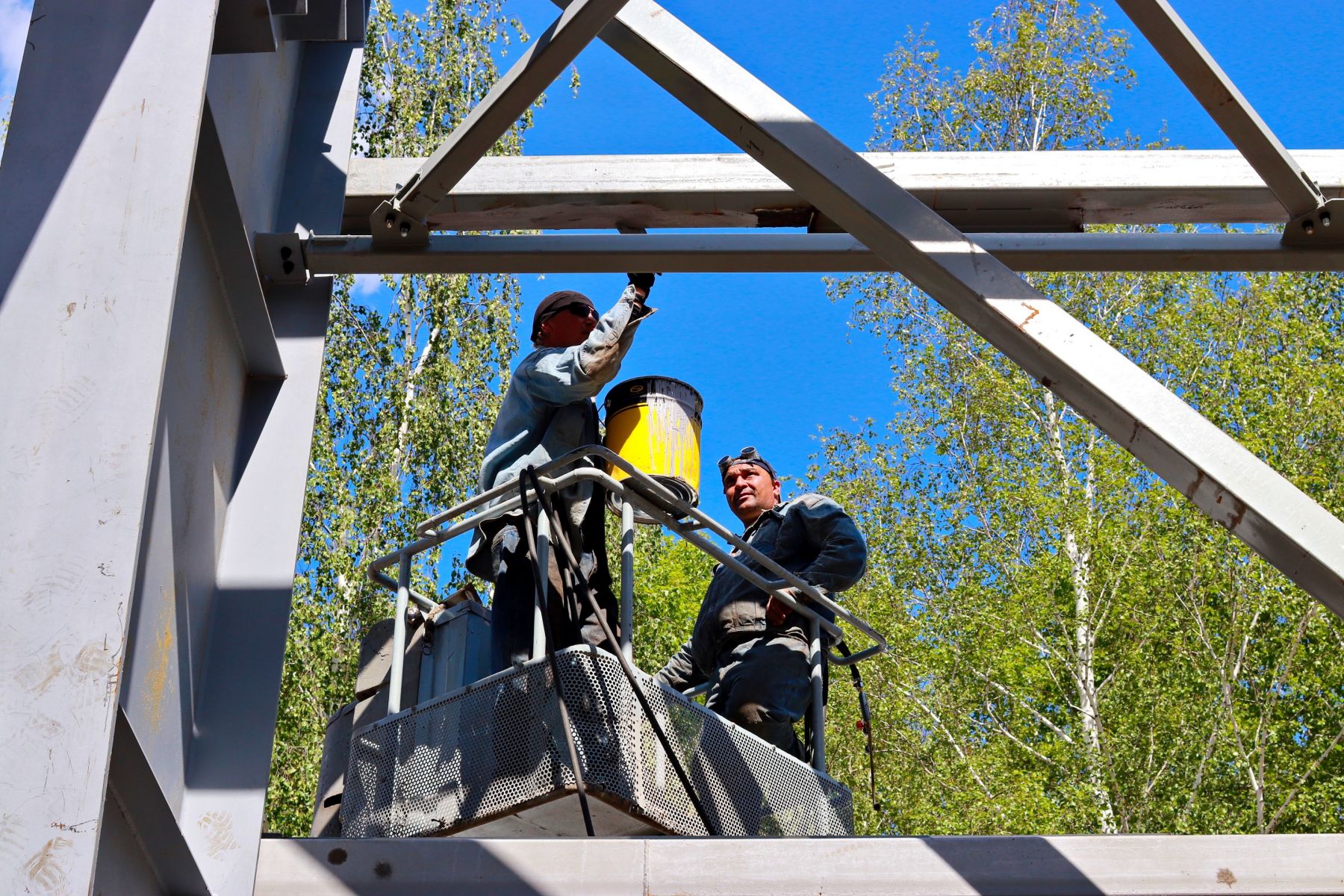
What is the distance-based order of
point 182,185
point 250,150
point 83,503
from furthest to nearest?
point 250,150, point 182,185, point 83,503

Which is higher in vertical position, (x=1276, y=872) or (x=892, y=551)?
(x=892, y=551)

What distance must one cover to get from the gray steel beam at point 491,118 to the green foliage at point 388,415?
12.5 metres

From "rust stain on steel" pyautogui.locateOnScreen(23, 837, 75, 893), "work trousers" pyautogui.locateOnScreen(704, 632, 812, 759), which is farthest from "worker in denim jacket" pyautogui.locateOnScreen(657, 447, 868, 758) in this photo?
"rust stain on steel" pyautogui.locateOnScreen(23, 837, 75, 893)

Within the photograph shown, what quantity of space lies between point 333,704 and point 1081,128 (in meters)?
13.8

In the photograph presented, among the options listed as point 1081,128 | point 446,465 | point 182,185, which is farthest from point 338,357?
point 182,185

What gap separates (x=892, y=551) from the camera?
63.5ft

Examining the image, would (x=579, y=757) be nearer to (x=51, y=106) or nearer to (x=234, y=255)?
(x=234, y=255)

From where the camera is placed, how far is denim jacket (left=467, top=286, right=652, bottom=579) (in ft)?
15.8

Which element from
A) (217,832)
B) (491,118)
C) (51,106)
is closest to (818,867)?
(217,832)

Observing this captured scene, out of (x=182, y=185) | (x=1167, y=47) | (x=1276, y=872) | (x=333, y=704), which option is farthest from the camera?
(x=333, y=704)

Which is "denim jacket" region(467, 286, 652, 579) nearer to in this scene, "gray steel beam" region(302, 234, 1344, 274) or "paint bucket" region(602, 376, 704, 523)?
"paint bucket" region(602, 376, 704, 523)

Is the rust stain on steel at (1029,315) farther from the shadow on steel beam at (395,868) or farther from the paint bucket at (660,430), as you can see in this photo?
the paint bucket at (660,430)

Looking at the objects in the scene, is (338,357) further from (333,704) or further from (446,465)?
(333,704)

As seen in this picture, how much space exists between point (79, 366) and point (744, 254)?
1953 mm
